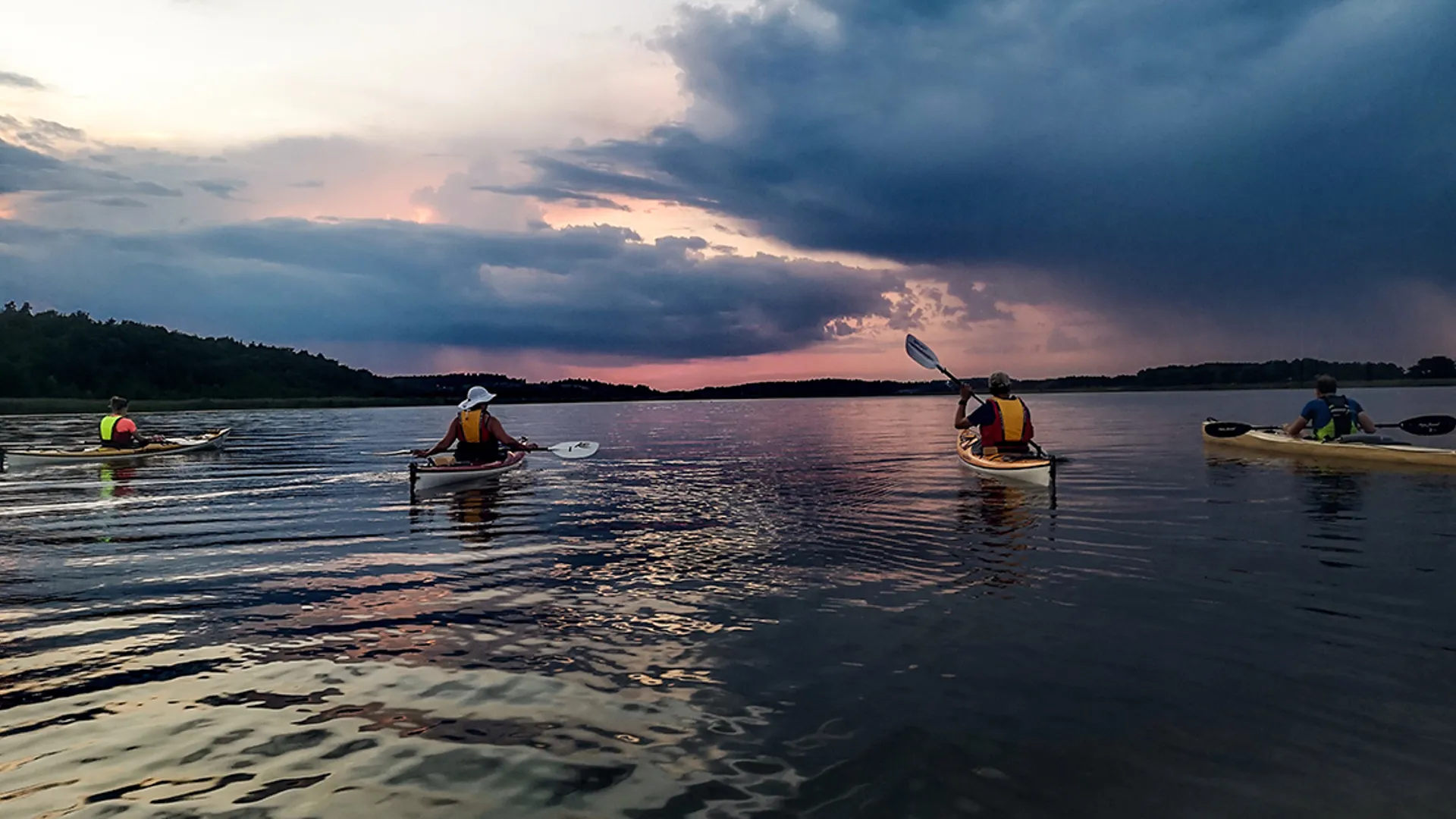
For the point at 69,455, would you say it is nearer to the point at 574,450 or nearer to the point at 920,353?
the point at 574,450

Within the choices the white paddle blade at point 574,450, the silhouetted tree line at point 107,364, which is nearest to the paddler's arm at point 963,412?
the white paddle blade at point 574,450

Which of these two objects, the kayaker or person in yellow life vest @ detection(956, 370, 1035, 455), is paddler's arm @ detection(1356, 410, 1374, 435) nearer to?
person in yellow life vest @ detection(956, 370, 1035, 455)

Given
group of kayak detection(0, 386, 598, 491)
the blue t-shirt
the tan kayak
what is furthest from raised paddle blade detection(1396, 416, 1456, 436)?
group of kayak detection(0, 386, 598, 491)

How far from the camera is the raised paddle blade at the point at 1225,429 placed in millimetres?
28516

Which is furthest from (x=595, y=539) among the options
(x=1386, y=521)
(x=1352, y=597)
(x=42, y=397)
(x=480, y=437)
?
(x=42, y=397)

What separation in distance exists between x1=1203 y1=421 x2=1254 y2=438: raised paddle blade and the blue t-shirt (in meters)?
5.00

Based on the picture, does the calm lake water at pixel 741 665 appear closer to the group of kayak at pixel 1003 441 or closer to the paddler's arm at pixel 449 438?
the group of kayak at pixel 1003 441

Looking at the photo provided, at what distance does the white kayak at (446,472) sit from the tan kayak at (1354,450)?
23898 millimetres

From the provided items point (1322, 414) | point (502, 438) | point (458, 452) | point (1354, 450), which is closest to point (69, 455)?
point (458, 452)

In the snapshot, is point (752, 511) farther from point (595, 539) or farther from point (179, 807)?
point (179, 807)

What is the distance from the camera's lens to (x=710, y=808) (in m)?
4.48

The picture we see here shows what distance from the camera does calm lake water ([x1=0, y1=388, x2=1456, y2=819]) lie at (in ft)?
15.3

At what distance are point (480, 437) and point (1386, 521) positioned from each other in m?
19.7

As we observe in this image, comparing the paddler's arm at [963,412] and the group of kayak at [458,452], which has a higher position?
the paddler's arm at [963,412]
